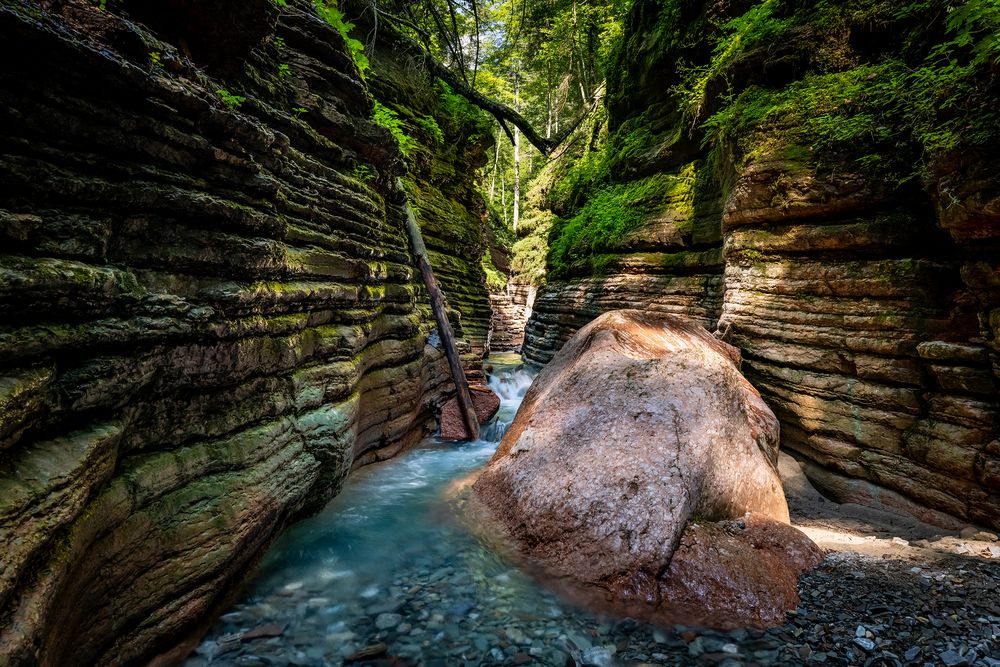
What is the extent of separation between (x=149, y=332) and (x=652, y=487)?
3.93m

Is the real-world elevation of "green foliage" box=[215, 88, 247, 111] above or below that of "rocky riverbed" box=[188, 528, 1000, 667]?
above

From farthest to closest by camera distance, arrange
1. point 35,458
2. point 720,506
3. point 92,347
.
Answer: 1. point 720,506
2. point 92,347
3. point 35,458

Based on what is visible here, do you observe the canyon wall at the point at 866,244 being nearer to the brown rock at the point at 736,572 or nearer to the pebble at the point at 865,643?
the brown rock at the point at 736,572

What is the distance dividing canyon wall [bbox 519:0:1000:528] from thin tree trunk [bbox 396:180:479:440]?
186 inches

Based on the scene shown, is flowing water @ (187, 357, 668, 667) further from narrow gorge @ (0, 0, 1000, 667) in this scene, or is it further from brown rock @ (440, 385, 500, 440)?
brown rock @ (440, 385, 500, 440)

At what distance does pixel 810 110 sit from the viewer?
5.89 m

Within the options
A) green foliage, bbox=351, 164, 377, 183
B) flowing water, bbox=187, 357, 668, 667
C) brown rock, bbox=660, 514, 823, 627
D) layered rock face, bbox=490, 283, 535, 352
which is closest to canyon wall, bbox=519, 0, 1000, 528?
brown rock, bbox=660, 514, 823, 627

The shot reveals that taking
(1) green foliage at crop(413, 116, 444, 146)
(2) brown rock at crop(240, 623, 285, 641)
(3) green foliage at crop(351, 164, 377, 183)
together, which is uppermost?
(1) green foliage at crop(413, 116, 444, 146)

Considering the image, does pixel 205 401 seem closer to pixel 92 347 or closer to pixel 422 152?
pixel 92 347

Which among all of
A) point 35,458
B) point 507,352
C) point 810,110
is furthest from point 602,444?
point 507,352

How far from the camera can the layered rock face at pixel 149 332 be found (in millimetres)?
1982

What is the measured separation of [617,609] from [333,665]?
6.30ft

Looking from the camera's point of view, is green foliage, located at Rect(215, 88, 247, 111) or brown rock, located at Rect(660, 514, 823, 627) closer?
brown rock, located at Rect(660, 514, 823, 627)

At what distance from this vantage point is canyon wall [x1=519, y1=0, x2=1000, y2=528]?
4.14m
